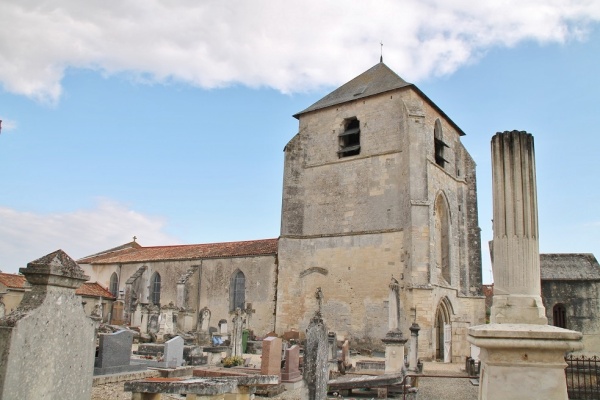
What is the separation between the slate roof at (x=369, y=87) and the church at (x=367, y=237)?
8 centimetres

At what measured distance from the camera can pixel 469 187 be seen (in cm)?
2614

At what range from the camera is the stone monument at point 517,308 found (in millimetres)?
2715

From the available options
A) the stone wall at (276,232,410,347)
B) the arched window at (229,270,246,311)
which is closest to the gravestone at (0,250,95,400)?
the stone wall at (276,232,410,347)

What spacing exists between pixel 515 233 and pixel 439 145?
22590mm

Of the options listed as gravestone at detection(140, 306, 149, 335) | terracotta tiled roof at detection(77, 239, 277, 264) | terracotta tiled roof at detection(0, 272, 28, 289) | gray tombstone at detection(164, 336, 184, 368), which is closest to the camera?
gray tombstone at detection(164, 336, 184, 368)

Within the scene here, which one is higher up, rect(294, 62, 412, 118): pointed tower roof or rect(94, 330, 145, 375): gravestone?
rect(294, 62, 412, 118): pointed tower roof

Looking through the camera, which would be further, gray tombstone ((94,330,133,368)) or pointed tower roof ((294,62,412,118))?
pointed tower roof ((294,62,412,118))

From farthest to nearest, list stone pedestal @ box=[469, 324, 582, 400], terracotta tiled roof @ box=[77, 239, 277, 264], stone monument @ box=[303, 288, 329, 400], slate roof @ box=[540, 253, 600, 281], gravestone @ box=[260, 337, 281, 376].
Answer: terracotta tiled roof @ box=[77, 239, 277, 264], slate roof @ box=[540, 253, 600, 281], gravestone @ box=[260, 337, 281, 376], stone monument @ box=[303, 288, 329, 400], stone pedestal @ box=[469, 324, 582, 400]

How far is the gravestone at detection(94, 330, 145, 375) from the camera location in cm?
948

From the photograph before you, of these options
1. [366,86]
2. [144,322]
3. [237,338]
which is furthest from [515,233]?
[366,86]

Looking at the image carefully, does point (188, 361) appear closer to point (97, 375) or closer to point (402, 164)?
point (97, 375)

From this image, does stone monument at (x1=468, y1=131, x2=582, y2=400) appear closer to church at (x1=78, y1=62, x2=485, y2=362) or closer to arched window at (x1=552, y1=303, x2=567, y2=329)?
arched window at (x1=552, y1=303, x2=567, y2=329)

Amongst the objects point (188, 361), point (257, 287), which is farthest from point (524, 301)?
point (257, 287)

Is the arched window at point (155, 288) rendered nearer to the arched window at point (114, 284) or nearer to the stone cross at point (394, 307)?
the arched window at point (114, 284)
